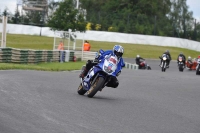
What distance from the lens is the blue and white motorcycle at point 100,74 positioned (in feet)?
44.6

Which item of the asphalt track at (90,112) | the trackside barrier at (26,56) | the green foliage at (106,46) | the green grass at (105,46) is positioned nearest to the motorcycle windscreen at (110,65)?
the asphalt track at (90,112)

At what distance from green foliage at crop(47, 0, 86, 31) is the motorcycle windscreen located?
1190 inches

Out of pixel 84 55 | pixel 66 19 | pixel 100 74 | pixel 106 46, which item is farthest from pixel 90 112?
pixel 106 46

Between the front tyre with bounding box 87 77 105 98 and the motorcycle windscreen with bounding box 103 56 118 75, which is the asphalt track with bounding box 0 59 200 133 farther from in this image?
the motorcycle windscreen with bounding box 103 56 118 75

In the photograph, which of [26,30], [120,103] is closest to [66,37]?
[26,30]

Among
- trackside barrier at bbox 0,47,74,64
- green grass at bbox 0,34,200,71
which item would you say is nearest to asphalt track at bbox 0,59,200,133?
trackside barrier at bbox 0,47,74,64

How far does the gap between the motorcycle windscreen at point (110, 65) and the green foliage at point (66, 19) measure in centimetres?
3023

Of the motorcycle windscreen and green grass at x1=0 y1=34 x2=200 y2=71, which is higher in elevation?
the motorcycle windscreen

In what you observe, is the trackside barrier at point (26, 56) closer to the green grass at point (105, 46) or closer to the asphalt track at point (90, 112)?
the asphalt track at point (90, 112)

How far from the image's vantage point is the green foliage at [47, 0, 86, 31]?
4438 centimetres

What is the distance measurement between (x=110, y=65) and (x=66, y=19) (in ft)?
103

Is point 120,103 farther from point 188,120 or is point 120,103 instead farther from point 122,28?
point 122,28

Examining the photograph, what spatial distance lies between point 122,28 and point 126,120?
173ft

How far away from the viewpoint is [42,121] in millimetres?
8648
